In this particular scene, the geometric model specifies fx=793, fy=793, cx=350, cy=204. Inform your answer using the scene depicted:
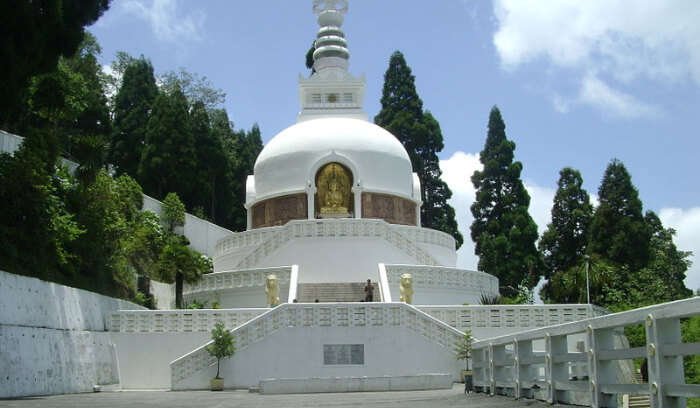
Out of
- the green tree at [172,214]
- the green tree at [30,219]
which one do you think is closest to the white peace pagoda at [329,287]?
the green tree at [172,214]

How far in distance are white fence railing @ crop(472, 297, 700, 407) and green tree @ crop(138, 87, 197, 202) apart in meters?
36.2

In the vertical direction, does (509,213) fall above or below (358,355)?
above

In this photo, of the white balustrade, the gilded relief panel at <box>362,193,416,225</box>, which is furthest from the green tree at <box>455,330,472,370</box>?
the gilded relief panel at <box>362,193,416,225</box>

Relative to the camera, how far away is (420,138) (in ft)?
162

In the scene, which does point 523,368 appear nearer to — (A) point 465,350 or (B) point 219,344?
(A) point 465,350

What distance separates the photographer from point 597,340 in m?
8.05

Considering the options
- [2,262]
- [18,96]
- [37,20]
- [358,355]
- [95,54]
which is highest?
[95,54]

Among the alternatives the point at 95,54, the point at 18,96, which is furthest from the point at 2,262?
the point at 95,54

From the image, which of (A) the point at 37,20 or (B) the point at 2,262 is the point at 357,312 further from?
(A) the point at 37,20

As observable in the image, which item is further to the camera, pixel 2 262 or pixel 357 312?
pixel 357 312

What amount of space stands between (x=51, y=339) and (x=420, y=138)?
34.5 metres

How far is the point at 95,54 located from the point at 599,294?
1351 inches

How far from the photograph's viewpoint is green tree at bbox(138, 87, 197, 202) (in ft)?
151

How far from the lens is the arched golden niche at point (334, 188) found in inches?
1334
